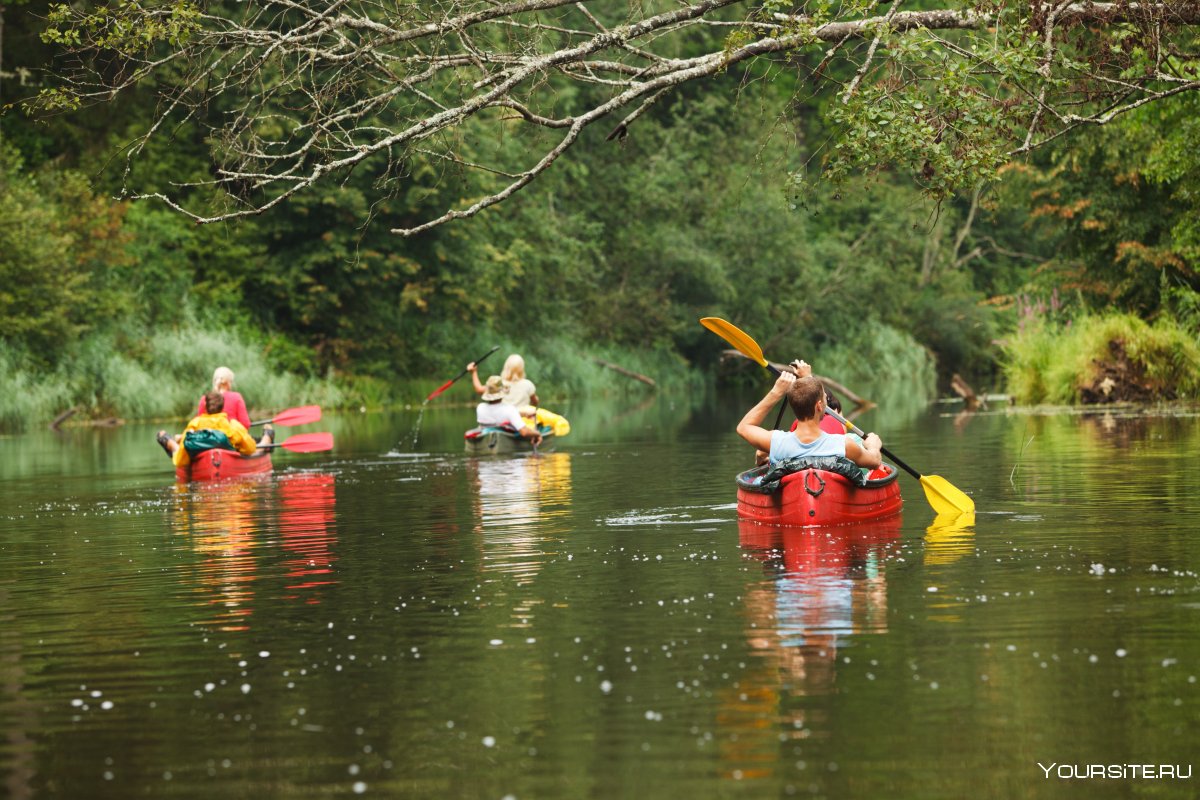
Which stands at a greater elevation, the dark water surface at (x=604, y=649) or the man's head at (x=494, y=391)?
the man's head at (x=494, y=391)

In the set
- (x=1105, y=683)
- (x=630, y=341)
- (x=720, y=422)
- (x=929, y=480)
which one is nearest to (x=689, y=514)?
(x=929, y=480)

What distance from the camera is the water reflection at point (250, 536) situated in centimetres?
1149

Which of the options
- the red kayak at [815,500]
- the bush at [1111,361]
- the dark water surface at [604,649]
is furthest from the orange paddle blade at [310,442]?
the bush at [1111,361]

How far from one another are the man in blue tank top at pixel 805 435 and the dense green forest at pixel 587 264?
9.73ft

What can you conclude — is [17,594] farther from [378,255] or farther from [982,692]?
[378,255]

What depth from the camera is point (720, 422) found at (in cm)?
3697

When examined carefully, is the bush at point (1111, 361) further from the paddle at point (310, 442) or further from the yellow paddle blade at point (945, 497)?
the yellow paddle blade at point (945, 497)

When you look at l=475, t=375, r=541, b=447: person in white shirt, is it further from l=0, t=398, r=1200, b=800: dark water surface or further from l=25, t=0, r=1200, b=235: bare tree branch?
l=25, t=0, r=1200, b=235: bare tree branch

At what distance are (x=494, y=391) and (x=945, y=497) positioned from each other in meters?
13.4

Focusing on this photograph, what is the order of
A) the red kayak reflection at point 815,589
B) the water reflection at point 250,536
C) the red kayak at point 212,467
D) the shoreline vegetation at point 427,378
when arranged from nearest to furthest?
1. the red kayak reflection at point 815,589
2. the water reflection at point 250,536
3. the red kayak at point 212,467
4. the shoreline vegetation at point 427,378

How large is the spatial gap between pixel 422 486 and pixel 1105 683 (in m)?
14.2

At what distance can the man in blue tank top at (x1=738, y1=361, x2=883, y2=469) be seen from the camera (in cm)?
1405

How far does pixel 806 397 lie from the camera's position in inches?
551
